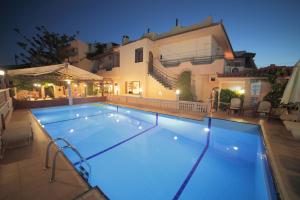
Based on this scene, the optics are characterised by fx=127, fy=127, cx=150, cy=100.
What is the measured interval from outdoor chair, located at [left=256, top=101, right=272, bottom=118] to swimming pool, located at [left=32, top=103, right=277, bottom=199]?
1.80 m

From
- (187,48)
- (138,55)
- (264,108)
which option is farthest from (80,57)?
(264,108)

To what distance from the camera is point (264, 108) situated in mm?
7613

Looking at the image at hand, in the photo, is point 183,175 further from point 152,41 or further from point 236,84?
point 152,41

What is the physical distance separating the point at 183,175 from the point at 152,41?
47.3 ft

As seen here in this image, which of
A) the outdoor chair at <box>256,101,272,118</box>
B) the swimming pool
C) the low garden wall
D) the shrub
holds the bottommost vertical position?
the swimming pool

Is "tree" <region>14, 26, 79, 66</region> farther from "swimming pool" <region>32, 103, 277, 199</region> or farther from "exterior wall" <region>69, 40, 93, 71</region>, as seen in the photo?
"swimming pool" <region>32, 103, 277, 199</region>

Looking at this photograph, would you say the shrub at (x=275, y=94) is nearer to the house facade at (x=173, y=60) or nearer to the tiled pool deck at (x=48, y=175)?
the house facade at (x=173, y=60)

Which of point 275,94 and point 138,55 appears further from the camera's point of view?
point 138,55

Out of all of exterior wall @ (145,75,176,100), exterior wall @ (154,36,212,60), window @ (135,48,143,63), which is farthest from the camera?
window @ (135,48,143,63)

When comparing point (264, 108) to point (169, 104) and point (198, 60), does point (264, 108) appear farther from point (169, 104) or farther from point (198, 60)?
point (198, 60)

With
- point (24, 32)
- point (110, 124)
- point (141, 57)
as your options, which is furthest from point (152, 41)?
point (24, 32)

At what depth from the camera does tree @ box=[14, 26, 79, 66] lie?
1875 cm

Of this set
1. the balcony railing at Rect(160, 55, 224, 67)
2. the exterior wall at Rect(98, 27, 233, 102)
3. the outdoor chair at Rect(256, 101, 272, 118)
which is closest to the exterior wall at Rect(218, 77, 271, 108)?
the outdoor chair at Rect(256, 101, 272, 118)

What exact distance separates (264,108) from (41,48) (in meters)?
27.2
